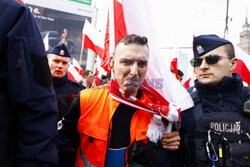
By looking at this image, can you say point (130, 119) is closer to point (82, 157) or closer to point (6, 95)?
point (82, 157)

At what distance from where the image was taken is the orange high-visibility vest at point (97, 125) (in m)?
1.39

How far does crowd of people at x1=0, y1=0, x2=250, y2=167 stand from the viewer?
0.86m

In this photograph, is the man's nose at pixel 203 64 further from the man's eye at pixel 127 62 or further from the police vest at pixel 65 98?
the police vest at pixel 65 98

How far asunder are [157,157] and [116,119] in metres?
0.42

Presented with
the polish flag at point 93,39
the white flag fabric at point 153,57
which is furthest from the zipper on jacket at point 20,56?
the polish flag at point 93,39

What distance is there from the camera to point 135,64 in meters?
1.45

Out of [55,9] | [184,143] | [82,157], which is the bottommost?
[82,157]

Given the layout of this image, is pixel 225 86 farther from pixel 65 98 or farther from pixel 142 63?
pixel 65 98

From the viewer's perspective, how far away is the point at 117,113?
59.1 inches

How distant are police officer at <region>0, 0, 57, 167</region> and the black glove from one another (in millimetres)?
611

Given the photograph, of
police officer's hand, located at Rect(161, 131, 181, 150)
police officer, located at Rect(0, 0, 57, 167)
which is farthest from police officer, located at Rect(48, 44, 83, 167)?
police officer, located at Rect(0, 0, 57, 167)

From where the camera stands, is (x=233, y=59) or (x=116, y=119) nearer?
(x=116, y=119)

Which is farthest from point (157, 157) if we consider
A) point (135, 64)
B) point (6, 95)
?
point (6, 95)

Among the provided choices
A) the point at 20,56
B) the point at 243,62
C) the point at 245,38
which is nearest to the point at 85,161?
the point at 20,56
